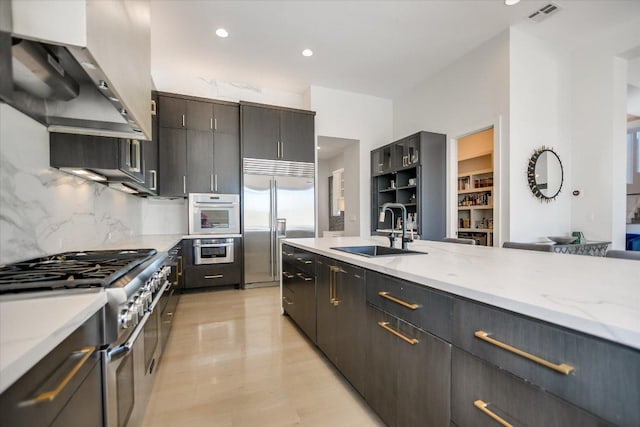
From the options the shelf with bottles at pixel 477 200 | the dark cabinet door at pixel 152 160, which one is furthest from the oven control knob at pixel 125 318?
the shelf with bottles at pixel 477 200

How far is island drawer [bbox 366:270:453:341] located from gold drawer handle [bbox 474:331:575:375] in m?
0.14

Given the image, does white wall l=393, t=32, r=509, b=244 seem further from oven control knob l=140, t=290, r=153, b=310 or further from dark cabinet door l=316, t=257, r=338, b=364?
oven control knob l=140, t=290, r=153, b=310

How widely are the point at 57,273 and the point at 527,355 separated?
5.62 ft

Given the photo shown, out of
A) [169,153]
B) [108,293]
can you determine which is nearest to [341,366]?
[108,293]

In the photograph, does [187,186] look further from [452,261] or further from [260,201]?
[452,261]

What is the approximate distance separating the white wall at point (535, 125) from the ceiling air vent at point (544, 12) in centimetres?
24

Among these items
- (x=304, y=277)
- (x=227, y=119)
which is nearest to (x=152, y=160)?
(x=227, y=119)

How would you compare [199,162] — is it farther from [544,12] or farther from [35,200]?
[544,12]

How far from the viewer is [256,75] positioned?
15.6ft

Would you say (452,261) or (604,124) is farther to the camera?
(604,124)

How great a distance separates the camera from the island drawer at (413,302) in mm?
1044

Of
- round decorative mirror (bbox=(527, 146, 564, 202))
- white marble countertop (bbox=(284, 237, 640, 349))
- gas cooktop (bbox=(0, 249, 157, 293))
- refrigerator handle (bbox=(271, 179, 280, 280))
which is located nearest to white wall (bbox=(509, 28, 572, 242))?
round decorative mirror (bbox=(527, 146, 564, 202))

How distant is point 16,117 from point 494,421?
2.48 metres

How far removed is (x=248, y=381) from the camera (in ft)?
6.29
